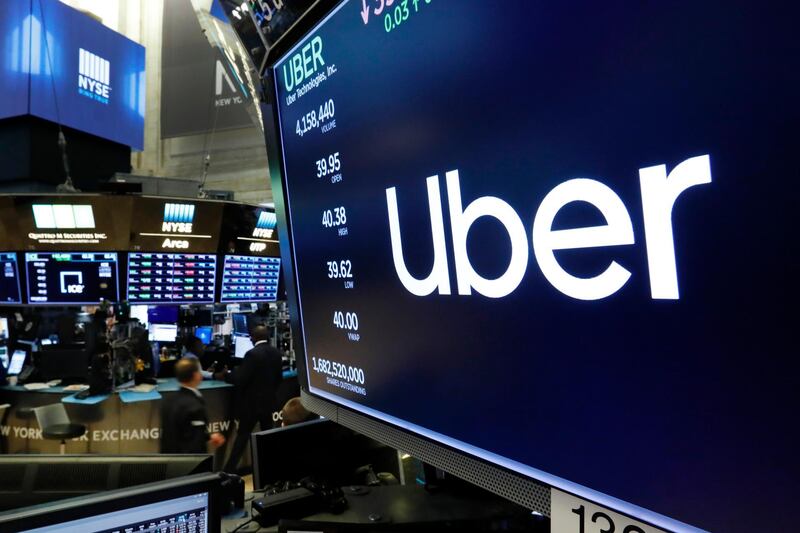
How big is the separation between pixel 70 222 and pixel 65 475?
443 cm

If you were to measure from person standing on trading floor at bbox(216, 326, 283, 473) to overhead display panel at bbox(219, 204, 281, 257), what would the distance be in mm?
1364

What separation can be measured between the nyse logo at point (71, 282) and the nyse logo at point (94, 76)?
13.4 ft

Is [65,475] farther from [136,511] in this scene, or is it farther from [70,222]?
[70,222]

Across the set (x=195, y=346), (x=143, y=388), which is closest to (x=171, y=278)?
(x=195, y=346)

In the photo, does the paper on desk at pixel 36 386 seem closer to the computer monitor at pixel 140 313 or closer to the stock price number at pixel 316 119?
the computer monitor at pixel 140 313

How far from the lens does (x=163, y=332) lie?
19.2 feet

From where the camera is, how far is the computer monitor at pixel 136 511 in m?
1.15

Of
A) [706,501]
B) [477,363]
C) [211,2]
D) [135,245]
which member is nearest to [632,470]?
[706,501]

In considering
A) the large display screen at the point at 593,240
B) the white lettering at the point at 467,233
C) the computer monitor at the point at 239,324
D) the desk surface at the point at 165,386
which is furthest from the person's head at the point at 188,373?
the white lettering at the point at 467,233

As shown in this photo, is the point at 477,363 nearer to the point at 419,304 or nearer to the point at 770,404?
the point at 419,304

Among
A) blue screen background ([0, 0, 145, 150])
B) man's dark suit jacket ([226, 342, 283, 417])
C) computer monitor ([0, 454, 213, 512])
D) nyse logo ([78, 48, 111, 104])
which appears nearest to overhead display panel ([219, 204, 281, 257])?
man's dark suit jacket ([226, 342, 283, 417])

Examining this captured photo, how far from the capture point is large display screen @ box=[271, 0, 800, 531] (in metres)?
0.50

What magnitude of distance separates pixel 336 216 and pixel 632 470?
899mm

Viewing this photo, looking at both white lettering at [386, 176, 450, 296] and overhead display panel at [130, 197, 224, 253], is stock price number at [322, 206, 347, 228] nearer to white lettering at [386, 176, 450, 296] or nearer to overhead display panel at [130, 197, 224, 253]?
white lettering at [386, 176, 450, 296]
